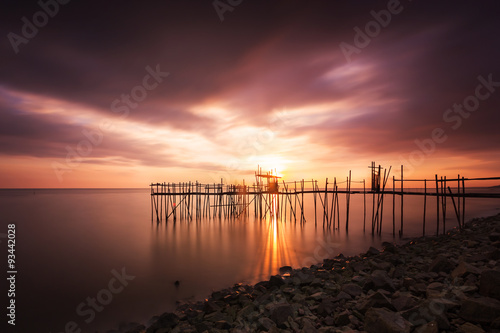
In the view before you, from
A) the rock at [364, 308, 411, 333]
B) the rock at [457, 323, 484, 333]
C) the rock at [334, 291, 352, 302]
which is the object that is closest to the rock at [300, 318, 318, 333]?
the rock at [364, 308, 411, 333]

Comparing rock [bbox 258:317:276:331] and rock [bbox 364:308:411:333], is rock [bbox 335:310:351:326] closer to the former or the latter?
rock [bbox 364:308:411:333]

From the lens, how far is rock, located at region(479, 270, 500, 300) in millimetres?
4332

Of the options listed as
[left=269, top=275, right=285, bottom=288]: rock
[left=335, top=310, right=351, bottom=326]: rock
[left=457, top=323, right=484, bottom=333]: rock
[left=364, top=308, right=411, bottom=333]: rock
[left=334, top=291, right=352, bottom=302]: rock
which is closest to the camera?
[left=457, top=323, right=484, bottom=333]: rock

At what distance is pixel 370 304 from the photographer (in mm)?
4898

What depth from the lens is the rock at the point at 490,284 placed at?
4.33m

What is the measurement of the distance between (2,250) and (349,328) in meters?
19.6

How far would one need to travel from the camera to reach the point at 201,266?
12.2 meters

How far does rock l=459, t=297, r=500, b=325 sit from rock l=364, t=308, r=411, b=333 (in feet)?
3.09

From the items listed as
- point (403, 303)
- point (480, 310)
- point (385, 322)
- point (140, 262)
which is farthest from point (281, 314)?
point (140, 262)

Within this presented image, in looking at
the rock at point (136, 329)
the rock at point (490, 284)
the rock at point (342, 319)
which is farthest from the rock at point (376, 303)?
the rock at point (136, 329)

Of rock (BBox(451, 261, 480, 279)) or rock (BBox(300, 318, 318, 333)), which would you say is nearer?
rock (BBox(300, 318, 318, 333))

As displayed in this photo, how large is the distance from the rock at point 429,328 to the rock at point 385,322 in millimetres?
151

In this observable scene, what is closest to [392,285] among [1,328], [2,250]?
[1,328]

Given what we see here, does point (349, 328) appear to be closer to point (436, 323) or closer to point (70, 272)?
point (436, 323)
